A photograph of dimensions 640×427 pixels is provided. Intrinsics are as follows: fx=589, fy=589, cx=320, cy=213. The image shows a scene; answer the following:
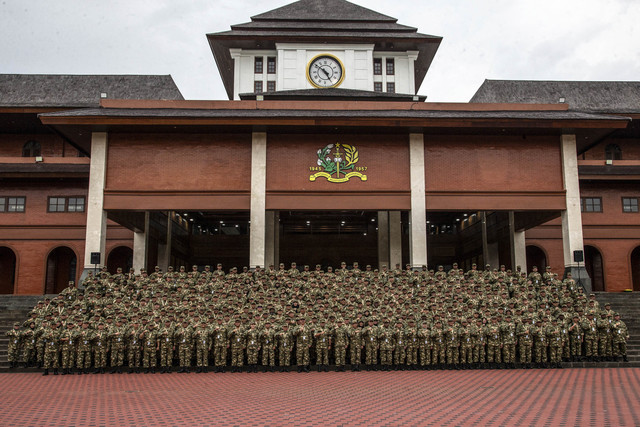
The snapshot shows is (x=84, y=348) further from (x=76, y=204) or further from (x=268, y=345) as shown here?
(x=76, y=204)

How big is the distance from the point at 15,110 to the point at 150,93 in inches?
290

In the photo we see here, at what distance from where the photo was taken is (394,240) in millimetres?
25266

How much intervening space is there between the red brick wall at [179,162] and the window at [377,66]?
13.9 metres

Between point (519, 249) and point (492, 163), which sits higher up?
point (492, 163)

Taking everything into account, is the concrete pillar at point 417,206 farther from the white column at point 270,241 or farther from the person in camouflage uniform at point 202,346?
the person in camouflage uniform at point 202,346

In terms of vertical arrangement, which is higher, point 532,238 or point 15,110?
point 15,110

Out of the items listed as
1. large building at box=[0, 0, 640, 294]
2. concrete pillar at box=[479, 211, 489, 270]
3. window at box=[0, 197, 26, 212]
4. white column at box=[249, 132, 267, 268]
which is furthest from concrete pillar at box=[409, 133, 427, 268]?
window at box=[0, 197, 26, 212]

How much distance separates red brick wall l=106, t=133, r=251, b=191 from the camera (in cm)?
2194

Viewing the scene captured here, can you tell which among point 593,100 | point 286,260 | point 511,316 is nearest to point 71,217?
point 286,260

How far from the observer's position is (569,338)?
15.5 meters

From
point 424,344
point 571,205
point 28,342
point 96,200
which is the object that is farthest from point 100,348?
point 571,205

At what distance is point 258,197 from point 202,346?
26.9ft

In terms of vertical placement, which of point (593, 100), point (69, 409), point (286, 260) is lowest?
point (69, 409)

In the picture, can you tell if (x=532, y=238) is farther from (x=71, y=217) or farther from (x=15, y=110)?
(x=15, y=110)
